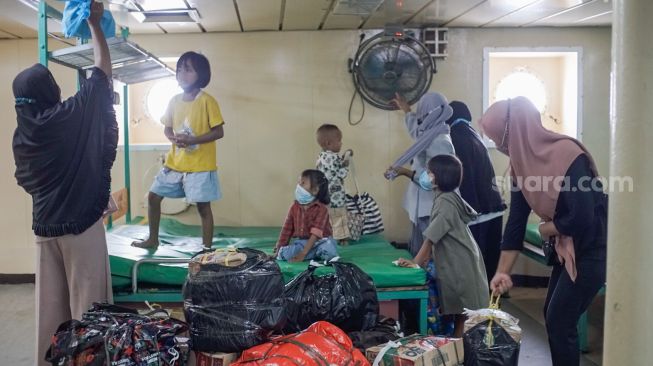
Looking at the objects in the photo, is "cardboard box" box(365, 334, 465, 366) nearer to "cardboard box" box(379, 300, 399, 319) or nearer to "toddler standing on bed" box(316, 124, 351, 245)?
"cardboard box" box(379, 300, 399, 319)

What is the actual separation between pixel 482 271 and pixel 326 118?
2677 mm

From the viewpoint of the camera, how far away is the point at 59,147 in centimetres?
288

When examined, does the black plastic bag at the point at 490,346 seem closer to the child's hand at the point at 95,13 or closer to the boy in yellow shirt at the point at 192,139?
the boy in yellow shirt at the point at 192,139

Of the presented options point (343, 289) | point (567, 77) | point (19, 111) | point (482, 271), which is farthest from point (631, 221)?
point (567, 77)

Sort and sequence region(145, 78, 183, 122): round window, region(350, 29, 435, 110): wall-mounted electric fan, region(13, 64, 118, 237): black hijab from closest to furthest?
region(13, 64, 118, 237): black hijab, region(350, 29, 435, 110): wall-mounted electric fan, region(145, 78, 183, 122): round window

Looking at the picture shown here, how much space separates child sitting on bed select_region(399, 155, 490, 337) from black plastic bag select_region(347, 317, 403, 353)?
0.53 meters

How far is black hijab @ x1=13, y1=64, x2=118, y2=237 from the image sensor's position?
286cm

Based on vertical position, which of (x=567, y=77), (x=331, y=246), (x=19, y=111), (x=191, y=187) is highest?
(x=567, y=77)

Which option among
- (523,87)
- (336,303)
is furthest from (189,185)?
(523,87)

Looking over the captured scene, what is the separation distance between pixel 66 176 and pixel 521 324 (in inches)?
138

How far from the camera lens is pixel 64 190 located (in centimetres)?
292

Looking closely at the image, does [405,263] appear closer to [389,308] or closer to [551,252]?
[389,308]

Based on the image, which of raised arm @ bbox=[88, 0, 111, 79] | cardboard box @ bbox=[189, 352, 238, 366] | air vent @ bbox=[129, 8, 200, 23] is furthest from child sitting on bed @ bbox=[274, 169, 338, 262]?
air vent @ bbox=[129, 8, 200, 23]

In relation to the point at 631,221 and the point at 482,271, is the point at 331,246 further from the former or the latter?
the point at 631,221
